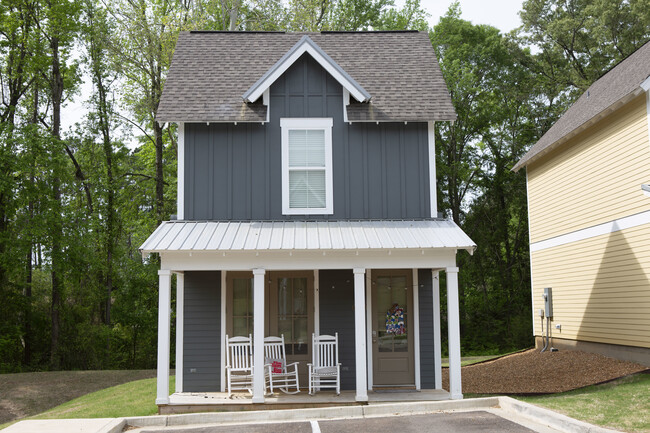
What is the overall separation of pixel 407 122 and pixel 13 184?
1532 centimetres

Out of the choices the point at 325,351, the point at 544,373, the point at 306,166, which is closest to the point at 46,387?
the point at 325,351

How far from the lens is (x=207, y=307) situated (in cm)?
1213

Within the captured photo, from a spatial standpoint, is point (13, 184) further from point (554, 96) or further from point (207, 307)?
point (554, 96)

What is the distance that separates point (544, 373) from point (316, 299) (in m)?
6.26

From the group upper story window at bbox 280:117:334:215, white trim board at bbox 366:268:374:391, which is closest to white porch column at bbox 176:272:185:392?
upper story window at bbox 280:117:334:215

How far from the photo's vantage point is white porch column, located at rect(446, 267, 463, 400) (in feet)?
34.8

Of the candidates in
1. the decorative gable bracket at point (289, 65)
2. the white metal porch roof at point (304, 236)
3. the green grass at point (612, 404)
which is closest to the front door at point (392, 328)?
the white metal porch roof at point (304, 236)

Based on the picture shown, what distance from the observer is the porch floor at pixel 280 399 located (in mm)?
10305

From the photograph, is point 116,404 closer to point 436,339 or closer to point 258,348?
point 258,348

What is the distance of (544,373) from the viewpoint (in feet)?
48.6

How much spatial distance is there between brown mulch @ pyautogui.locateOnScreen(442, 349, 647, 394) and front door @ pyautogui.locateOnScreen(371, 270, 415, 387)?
1.60m

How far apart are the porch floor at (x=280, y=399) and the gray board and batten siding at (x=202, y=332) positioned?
0.29 meters

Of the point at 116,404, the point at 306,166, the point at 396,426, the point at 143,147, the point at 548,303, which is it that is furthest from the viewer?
the point at 143,147

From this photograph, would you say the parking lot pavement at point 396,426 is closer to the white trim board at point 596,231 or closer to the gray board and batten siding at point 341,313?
the gray board and batten siding at point 341,313
